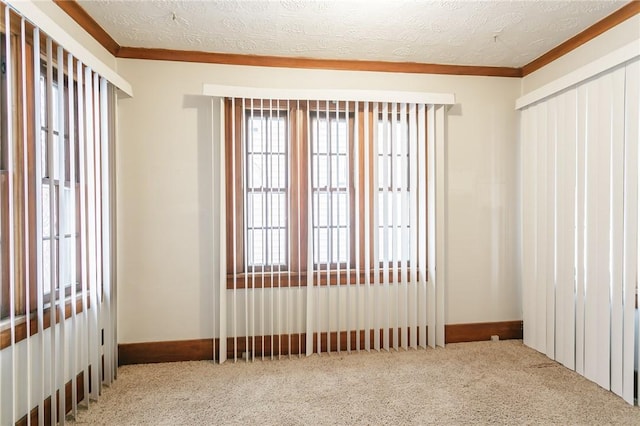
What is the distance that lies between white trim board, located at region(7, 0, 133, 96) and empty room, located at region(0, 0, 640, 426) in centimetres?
2

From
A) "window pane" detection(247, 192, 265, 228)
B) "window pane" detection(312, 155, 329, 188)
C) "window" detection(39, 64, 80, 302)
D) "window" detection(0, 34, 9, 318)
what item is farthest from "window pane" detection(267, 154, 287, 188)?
"window" detection(0, 34, 9, 318)

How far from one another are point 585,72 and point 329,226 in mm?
2072

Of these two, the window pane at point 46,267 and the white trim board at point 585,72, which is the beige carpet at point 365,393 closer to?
the window pane at point 46,267

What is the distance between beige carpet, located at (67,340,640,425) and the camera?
83.0 inches

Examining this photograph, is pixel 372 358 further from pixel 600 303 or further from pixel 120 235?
pixel 120 235

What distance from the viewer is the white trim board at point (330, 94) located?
280cm

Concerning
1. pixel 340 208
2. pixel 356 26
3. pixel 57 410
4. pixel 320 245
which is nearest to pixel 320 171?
pixel 340 208

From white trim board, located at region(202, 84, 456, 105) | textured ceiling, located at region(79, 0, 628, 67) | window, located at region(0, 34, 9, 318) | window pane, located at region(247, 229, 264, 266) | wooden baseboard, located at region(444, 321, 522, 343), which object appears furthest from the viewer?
wooden baseboard, located at region(444, 321, 522, 343)

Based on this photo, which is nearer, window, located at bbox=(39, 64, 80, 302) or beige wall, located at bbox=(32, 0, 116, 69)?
window, located at bbox=(39, 64, 80, 302)

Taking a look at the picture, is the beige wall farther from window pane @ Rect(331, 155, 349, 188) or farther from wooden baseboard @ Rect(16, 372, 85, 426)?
wooden baseboard @ Rect(16, 372, 85, 426)

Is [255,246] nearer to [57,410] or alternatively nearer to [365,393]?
[365,393]

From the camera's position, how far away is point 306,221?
297 cm

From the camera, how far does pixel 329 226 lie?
2990 millimetres

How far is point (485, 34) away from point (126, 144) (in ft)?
9.10
